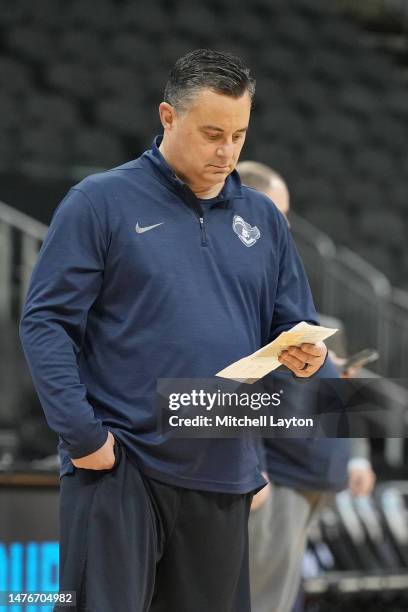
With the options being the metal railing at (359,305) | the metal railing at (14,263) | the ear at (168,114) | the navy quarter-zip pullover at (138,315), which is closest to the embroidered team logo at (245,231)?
the navy quarter-zip pullover at (138,315)

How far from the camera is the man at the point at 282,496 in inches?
136

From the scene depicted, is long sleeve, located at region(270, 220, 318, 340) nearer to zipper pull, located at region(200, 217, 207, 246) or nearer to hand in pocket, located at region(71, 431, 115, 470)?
zipper pull, located at region(200, 217, 207, 246)

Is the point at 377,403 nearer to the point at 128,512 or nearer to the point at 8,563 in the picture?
the point at 128,512

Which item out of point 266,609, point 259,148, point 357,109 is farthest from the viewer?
point 357,109

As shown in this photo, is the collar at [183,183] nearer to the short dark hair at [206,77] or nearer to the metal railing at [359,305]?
the short dark hair at [206,77]

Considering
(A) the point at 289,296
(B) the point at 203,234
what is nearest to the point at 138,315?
(B) the point at 203,234

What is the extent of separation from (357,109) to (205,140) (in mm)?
10130

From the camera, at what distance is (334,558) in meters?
6.21

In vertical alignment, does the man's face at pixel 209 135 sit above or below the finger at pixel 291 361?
above

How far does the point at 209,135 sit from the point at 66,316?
Answer: 515 millimetres

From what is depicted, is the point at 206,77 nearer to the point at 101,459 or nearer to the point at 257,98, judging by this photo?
the point at 101,459

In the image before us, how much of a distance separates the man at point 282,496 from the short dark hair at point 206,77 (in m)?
0.99

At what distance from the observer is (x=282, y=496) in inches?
139

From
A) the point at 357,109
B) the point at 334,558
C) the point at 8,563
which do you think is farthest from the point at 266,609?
the point at 357,109
